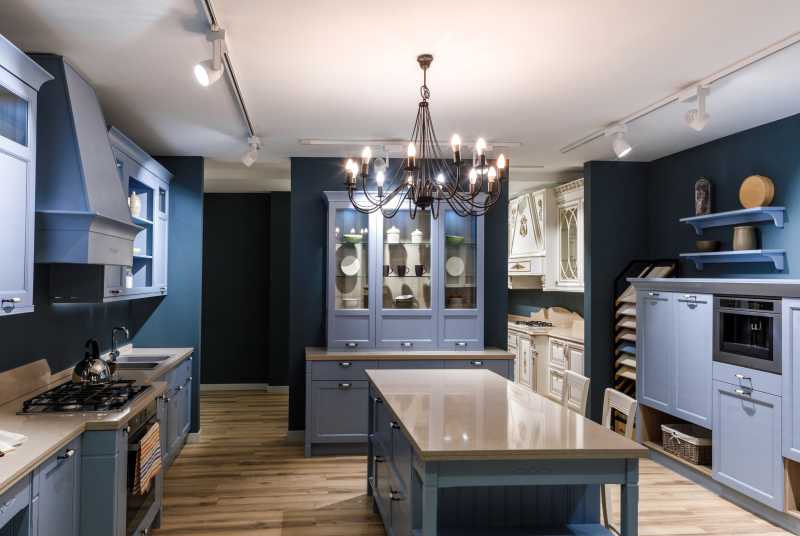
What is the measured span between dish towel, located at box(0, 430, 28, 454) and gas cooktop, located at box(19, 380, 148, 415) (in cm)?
51

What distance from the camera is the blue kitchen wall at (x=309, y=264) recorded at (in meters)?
5.74

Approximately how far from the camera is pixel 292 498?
4.26m

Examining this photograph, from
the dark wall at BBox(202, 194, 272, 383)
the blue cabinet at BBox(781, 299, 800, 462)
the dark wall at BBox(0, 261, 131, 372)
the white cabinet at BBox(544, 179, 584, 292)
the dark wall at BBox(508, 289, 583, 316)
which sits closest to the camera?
the dark wall at BBox(0, 261, 131, 372)

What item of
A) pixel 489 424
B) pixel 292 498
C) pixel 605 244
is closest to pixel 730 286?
pixel 605 244

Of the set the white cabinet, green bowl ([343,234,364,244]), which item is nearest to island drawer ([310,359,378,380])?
green bowl ([343,234,364,244])

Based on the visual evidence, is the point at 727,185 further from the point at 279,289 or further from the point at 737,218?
the point at 279,289

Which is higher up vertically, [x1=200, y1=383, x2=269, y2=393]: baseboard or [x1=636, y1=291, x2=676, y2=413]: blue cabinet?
[x1=636, y1=291, x2=676, y2=413]: blue cabinet

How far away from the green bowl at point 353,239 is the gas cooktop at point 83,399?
239 cm

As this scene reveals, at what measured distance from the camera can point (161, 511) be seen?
3777 mm

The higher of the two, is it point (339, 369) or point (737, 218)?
point (737, 218)

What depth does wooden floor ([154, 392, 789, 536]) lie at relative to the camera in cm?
376

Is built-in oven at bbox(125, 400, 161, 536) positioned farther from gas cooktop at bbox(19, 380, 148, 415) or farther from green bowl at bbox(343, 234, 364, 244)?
green bowl at bbox(343, 234, 364, 244)

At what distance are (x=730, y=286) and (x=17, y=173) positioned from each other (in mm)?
4104

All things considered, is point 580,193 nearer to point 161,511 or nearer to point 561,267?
point 561,267
